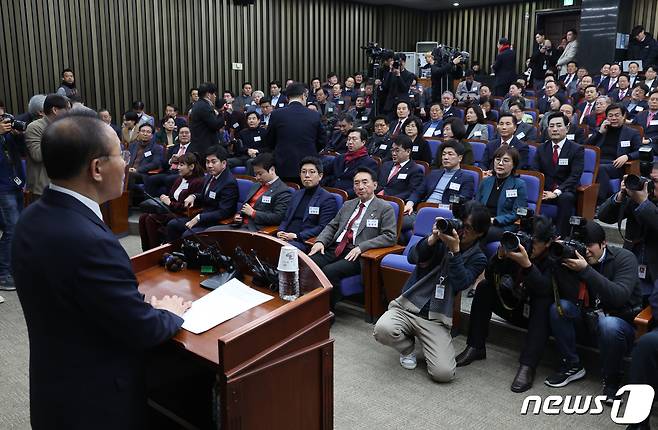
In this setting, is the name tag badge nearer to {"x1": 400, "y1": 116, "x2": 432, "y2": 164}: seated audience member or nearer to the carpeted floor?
the carpeted floor

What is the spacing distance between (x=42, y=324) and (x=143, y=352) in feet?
0.88

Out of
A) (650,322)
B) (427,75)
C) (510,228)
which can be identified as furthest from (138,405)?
(427,75)

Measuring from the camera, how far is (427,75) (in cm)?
1247

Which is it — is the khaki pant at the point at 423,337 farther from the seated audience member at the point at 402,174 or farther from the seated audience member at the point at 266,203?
the seated audience member at the point at 402,174

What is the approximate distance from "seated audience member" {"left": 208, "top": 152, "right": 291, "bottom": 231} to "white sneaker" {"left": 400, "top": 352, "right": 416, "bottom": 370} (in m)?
1.74

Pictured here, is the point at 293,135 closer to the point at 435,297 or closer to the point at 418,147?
the point at 418,147

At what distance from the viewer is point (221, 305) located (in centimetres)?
178

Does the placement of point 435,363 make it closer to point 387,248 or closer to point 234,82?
point 387,248

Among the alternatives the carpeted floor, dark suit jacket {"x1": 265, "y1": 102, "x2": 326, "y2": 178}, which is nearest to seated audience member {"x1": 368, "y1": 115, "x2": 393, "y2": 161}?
dark suit jacket {"x1": 265, "y1": 102, "x2": 326, "y2": 178}

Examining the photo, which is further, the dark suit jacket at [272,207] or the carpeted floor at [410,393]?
the dark suit jacket at [272,207]

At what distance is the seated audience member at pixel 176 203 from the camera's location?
199 inches

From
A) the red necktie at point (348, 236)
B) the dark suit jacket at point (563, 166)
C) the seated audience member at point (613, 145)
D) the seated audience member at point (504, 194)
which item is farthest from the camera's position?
the seated audience member at point (613, 145)

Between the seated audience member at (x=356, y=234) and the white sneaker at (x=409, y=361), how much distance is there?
71cm

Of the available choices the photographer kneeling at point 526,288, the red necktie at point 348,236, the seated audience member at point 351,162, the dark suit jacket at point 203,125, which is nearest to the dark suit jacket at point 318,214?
the red necktie at point 348,236
